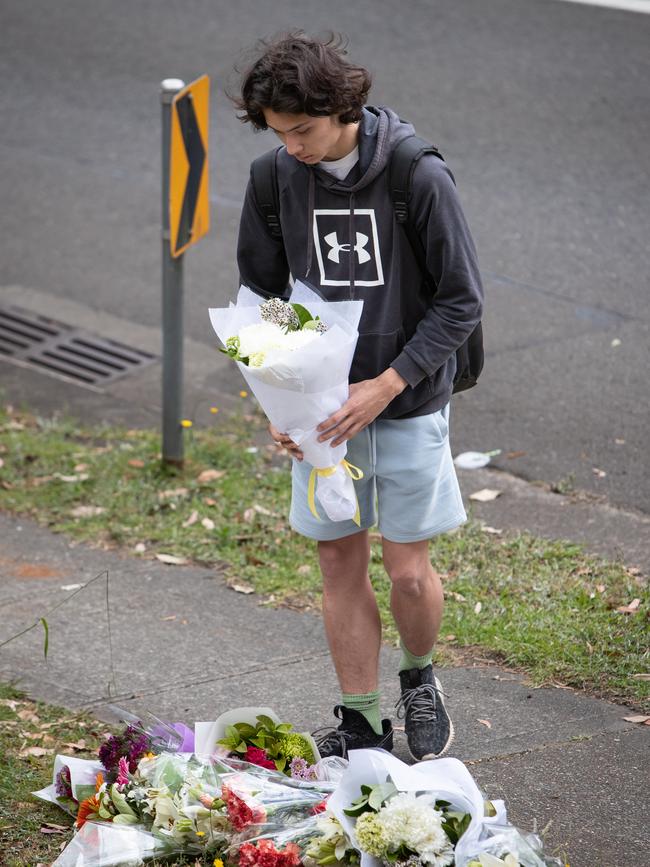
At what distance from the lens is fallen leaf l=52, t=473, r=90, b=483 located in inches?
214

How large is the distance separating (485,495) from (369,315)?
7.07ft

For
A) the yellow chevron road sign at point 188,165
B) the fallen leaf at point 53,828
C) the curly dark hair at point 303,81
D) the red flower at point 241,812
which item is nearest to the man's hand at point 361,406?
the curly dark hair at point 303,81

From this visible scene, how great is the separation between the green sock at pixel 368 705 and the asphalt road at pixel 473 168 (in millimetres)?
2009

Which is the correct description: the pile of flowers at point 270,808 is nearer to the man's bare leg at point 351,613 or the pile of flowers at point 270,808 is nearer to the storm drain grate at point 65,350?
the man's bare leg at point 351,613

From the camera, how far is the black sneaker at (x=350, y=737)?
3422mm

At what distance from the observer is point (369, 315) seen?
10.4 feet

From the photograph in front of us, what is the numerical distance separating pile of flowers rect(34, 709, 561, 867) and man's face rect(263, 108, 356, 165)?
1.42 metres

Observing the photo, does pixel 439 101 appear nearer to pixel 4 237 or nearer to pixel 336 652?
pixel 4 237

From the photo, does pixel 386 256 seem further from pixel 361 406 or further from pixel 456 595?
pixel 456 595

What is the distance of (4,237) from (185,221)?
3.60m

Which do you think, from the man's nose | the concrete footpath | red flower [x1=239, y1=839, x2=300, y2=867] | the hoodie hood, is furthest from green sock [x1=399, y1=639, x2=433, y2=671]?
the man's nose

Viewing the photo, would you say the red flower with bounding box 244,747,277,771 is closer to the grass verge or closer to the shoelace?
the shoelace

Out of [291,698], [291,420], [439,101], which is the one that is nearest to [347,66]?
[291,420]

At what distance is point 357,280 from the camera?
313cm
